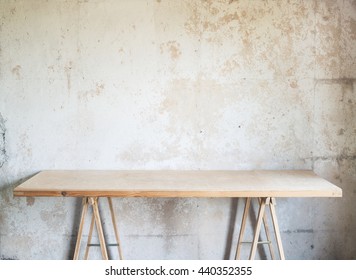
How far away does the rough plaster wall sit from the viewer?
12.2 ft

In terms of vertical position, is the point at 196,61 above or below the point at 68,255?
above

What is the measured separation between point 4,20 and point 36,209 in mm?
1754

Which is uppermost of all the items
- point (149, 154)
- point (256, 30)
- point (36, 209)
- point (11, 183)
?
point (256, 30)

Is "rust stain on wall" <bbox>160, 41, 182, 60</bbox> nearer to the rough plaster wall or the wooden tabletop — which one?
the rough plaster wall

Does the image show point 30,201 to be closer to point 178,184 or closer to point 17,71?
point 17,71

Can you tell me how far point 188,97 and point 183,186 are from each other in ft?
3.20

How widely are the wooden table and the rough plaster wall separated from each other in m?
0.23

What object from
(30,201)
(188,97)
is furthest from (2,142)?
(188,97)

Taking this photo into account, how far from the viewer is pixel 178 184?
320 cm
